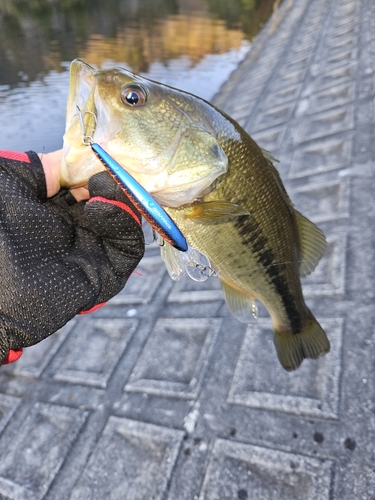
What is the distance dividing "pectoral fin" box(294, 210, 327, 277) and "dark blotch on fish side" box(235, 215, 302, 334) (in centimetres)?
17

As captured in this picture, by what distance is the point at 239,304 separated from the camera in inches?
89.1

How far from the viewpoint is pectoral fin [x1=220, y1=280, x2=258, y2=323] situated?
225 centimetres

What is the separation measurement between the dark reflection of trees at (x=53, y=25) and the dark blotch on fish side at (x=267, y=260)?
14822 mm

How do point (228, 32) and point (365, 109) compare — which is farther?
point (228, 32)

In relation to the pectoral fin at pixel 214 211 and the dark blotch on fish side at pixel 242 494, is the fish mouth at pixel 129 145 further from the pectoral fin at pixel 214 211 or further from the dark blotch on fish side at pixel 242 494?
the dark blotch on fish side at pixel 242 494

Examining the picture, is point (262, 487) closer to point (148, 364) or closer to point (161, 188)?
point (148, 364)

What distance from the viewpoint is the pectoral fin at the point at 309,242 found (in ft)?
6.83

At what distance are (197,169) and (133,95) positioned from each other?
43 cm

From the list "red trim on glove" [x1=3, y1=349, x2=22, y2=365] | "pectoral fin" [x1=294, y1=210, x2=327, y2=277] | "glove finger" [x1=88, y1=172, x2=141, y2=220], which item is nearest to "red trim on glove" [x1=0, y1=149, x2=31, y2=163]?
"glove finger" [x1=88, y1=172, x2=141, y2=220]

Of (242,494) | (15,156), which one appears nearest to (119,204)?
(15,156)

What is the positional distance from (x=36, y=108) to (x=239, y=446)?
37.8ft

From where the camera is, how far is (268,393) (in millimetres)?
2689

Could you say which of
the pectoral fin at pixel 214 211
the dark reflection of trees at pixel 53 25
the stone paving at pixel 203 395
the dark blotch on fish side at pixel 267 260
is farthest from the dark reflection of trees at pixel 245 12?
the pectoral fin at pixel 214 211

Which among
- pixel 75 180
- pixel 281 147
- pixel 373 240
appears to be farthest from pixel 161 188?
pixel 281 147
